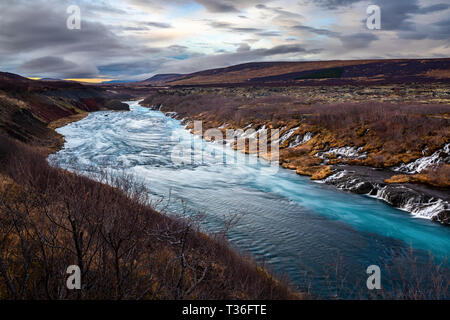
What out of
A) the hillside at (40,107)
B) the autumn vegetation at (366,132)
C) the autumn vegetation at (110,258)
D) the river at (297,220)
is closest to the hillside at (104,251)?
the autumn vegetation at (110,258)

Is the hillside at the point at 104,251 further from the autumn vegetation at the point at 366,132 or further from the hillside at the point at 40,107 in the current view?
the autumn vegetation at the point at 366,132

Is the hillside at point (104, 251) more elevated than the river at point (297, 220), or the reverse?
the hillside at point (104, 251)

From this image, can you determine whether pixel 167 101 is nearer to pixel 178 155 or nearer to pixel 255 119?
pixel 255 119

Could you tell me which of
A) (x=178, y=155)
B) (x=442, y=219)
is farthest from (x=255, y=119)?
(x=442, y=219)

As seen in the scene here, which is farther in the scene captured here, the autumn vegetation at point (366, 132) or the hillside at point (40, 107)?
the hillside at point (40, 107)

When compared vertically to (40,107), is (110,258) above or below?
below

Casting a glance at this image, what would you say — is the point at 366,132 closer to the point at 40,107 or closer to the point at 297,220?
the point at 297,220

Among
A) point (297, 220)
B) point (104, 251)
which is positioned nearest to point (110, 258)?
point (104, 251)

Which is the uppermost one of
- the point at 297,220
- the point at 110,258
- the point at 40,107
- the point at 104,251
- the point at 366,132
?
the point at 40,107
